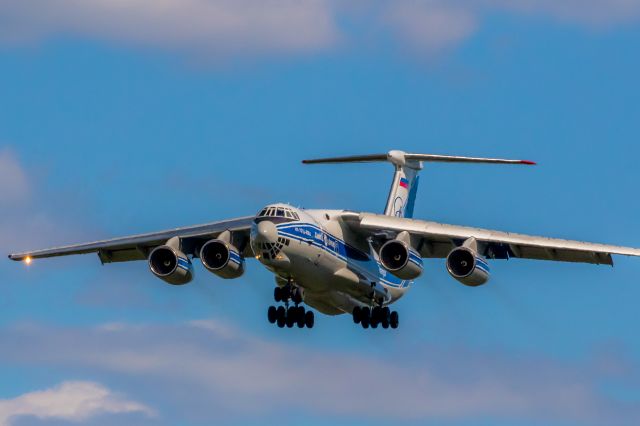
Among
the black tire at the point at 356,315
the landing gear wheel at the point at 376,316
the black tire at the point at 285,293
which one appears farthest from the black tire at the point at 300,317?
the landing gear wheel at the point at 376,316

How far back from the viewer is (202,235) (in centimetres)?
4003

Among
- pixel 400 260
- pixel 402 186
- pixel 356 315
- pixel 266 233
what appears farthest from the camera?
pixel 402 186

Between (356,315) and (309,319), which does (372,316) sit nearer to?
(356,315)

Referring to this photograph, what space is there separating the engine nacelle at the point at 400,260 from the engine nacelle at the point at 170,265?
420cm

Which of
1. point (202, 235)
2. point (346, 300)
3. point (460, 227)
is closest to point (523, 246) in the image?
point (460, 227)

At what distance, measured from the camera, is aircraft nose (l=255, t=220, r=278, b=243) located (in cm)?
3672

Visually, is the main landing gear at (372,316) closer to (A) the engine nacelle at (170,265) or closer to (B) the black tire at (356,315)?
(B) the black tire at (356,315)

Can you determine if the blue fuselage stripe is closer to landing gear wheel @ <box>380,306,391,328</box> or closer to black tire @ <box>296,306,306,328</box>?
landing gear wheel @ <box>380,306,391,328</box>

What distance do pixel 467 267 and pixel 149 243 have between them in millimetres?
7224

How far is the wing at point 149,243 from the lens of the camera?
131 feet

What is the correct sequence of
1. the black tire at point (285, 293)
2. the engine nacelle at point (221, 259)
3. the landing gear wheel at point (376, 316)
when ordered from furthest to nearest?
the landing gear wheel at point (376, 316), the black tire at point (285, 293), the engine nacelle at point (221, 259)

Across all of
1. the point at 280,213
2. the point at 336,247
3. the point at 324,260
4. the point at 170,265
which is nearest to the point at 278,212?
the point at 280,213

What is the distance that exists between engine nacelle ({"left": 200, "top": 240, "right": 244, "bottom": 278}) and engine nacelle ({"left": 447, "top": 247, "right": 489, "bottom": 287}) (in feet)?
14.5

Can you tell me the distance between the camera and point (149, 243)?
134ft
